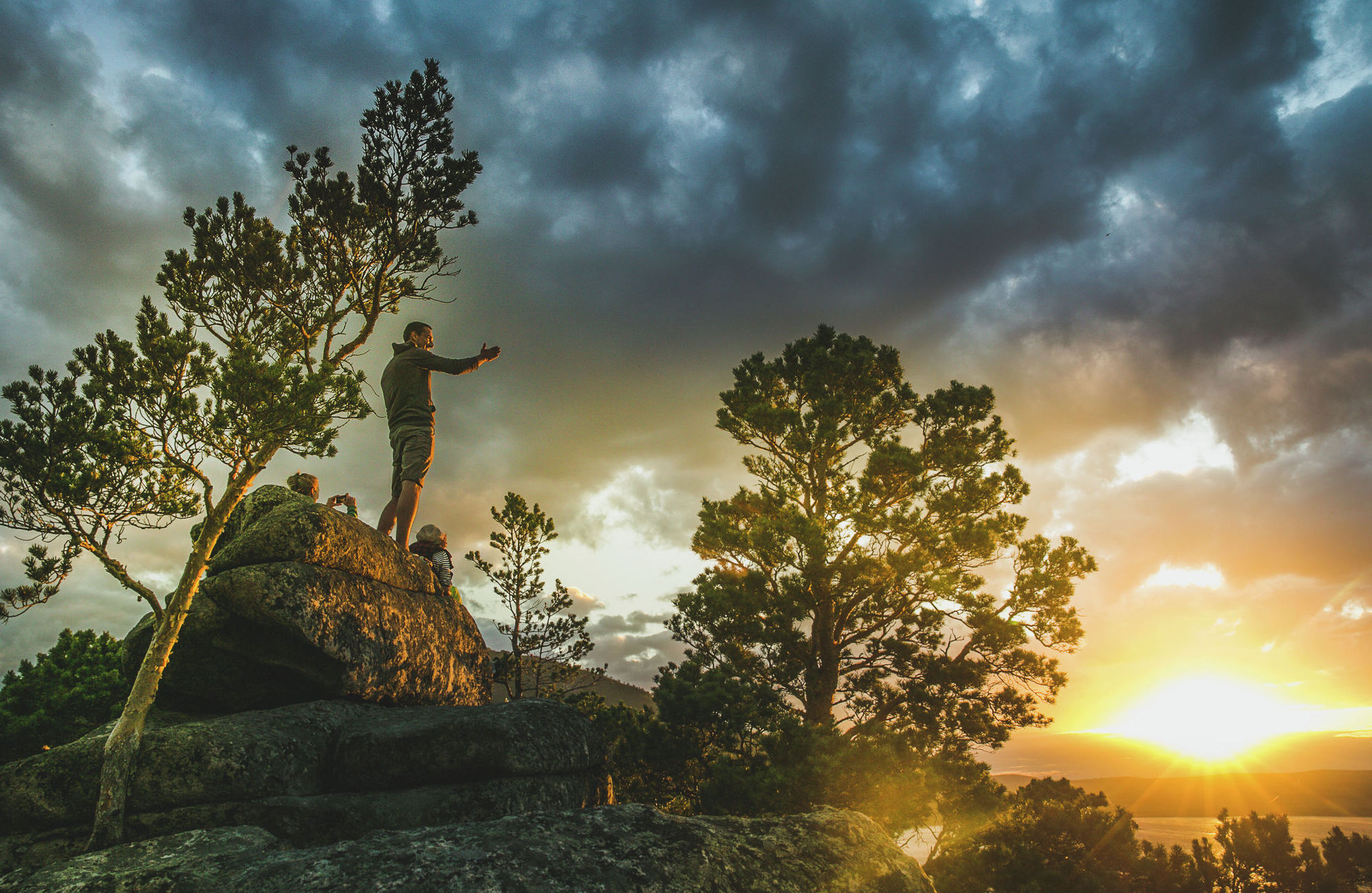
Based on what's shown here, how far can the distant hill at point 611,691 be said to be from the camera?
20.1m

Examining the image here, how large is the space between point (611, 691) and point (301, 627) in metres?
30.7

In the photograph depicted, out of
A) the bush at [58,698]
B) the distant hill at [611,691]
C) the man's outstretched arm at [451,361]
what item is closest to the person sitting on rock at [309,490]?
the man's outstretched arm at [451,361]

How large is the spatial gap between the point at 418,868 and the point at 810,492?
1593cm

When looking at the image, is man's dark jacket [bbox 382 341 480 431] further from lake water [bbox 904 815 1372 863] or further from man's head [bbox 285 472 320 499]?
lake water [bbox 904 815 1372 863]

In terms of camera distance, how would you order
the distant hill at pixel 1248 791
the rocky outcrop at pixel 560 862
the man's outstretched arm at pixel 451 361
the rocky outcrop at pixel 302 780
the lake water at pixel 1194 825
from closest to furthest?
the rocky outcrop at pixel 560 862 < the rocky outcrop at pixel 302 780 < the man's outstretched arm at pixel 451 361 < the lake water at pixel 1194 825 < the distant hill at pixel 1248 791

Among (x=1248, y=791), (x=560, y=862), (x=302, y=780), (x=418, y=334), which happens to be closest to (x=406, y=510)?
(x=418, y=334)

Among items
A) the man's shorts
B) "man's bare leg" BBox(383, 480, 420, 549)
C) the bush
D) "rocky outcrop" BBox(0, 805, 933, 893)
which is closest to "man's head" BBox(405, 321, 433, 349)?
the man's shorts

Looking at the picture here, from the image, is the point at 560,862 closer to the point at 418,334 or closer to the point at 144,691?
the point at 144,691

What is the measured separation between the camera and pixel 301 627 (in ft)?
19.7

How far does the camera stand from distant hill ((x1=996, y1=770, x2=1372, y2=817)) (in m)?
81.2

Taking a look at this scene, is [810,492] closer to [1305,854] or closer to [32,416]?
[1305,854]

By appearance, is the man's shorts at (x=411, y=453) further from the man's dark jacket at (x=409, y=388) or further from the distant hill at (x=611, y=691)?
the distant hill at (x=611, y=691)

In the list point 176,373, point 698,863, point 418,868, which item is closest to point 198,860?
point 418,868

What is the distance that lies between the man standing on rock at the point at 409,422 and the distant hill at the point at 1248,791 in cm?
9494
